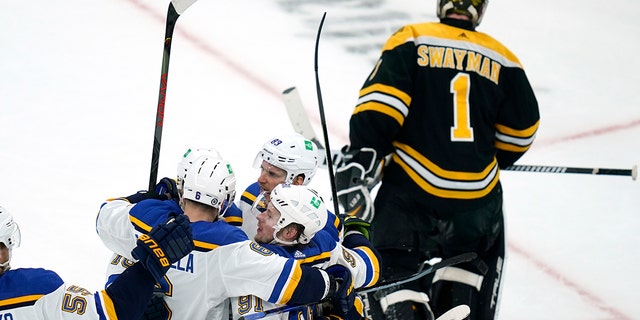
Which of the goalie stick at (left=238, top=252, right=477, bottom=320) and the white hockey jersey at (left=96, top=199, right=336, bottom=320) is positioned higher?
the white hockey jersey at (left=96, top=199, right=336, bottom=320)

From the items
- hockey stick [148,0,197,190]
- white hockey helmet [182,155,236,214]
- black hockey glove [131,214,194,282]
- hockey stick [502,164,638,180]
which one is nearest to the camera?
black hockey glove [131,214,194,282]

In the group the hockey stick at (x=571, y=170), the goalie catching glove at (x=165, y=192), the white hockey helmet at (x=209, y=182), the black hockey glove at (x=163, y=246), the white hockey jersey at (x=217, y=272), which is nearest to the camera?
the black hockey glove at (x=163, y=246)

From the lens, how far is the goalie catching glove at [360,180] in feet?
13.9

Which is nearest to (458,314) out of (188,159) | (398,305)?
(398,305)

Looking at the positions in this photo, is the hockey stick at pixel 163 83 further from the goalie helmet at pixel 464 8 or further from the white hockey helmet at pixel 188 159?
the goalie helmet at pixel 464 8

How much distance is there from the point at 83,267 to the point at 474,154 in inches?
63.1

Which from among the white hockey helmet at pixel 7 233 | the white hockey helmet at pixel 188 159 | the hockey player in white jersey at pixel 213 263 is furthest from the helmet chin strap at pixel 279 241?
the white hockey helmet at pixel 7 233

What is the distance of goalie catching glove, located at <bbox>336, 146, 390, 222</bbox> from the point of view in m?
4.24

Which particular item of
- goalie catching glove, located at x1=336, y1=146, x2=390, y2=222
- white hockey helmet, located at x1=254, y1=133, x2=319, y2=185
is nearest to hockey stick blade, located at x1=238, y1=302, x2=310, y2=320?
white hockey helmet, located at x1=254, y1=133, x2=319, y2=185

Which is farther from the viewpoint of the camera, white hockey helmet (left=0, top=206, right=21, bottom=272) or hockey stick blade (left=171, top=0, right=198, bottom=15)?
hockey stick blade (left=171, top=0, right=198, bottom=15)

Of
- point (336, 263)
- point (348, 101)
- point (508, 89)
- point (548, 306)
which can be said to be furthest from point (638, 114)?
point (336, 263)

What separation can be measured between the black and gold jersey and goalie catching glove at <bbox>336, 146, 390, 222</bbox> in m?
0.04

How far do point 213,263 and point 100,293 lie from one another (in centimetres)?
39

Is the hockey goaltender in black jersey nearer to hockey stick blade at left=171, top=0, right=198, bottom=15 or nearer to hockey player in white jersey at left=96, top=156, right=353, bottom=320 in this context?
hockey stick blade at left=171, top=0, right=198, bottom=15
